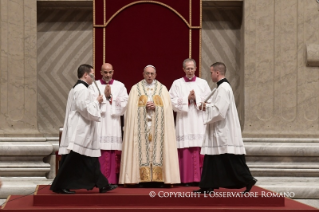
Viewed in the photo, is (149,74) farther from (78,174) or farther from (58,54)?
(58,54)

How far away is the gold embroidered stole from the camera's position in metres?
8.61

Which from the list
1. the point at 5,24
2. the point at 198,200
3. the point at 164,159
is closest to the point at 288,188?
the point at 164,159

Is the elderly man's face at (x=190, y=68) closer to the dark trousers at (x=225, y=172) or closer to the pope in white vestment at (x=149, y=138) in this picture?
the pope in white vestment at (x=149, y=138)

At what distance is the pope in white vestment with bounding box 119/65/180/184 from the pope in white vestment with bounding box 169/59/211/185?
0.26 meters

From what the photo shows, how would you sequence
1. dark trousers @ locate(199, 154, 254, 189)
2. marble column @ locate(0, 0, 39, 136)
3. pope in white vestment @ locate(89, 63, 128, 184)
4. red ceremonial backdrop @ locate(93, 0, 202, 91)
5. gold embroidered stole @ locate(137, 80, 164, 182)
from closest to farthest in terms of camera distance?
dark trousers @ locate(199, 154, 254, 189), gold embroidered stole @ locate(137, 80, 164, 182), pope in white vestment @ locate(89, 63, 128, 184), red ceremonial backdrop @ locate(93, 0, 202, 91), marble column @ locate(0, 0, 39, 136)

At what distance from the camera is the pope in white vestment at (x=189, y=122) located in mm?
8938

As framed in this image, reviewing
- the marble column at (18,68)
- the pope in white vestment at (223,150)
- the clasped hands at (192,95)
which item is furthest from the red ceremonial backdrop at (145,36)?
the pope in white vestment at (223,150)

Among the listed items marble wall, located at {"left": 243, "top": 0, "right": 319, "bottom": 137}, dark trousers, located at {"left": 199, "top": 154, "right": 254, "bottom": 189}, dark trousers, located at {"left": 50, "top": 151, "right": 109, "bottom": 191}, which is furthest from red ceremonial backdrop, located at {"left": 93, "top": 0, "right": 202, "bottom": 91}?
dark trousers, located at {"left": 199, "top": 154, "right": 254, "bottom": 189}

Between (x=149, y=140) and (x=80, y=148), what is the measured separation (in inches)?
57.2

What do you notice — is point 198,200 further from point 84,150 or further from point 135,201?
point 84,150

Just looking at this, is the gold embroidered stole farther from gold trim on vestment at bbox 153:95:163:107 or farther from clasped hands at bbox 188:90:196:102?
clasped hands at bbox 188:90:196:102

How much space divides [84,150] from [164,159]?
142cm

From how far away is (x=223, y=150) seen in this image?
7.45 meters

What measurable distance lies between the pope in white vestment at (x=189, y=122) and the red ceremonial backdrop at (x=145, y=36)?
0.44 metres
